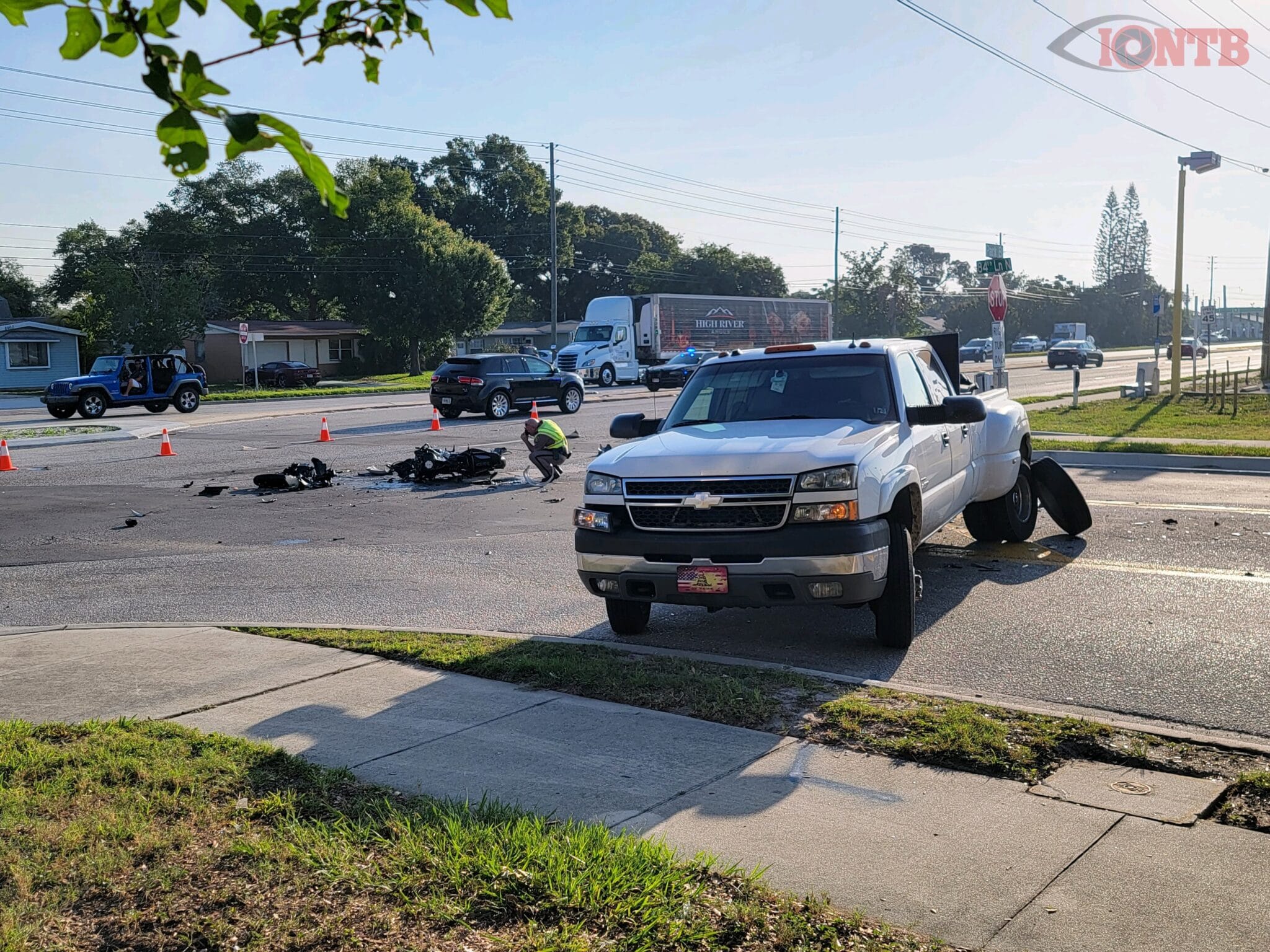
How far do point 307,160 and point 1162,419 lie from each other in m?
25.0

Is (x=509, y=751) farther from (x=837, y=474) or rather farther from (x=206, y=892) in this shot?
(x=837, y=474)

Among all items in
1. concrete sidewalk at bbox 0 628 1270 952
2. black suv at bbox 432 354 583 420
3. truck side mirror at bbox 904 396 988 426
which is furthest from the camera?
black suv at bbox 432 354 583 420

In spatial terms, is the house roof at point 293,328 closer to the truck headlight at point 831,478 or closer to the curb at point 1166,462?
the curb at point 1166,462

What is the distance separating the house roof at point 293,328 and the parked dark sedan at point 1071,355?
1593 inches

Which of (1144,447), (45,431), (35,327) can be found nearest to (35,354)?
(35,327)

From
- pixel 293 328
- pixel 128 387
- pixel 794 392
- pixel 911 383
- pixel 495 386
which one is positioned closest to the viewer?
pixel 794 392

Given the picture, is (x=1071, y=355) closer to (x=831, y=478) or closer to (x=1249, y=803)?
(x=831, y=478)

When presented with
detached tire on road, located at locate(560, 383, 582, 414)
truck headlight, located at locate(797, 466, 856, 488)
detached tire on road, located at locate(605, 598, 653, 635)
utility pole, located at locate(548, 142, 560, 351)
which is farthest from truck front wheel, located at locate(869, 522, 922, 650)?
utility pole, located at locate(548, 142, 560, 351)

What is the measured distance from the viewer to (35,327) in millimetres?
60094

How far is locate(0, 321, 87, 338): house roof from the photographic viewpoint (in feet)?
195

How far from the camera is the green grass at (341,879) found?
3.51 metres

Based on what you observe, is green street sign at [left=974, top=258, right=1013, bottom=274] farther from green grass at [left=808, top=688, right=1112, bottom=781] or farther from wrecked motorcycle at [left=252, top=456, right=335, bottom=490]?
green grass at [left=808, top=688, right=1112, bottom=781]

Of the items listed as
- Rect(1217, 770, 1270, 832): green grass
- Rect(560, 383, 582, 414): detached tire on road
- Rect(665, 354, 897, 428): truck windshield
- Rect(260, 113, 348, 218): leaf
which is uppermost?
Rect(260, 113, 348, 218): leaf

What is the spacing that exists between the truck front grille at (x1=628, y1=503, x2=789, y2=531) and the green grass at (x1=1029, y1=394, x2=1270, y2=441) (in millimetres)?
16035
